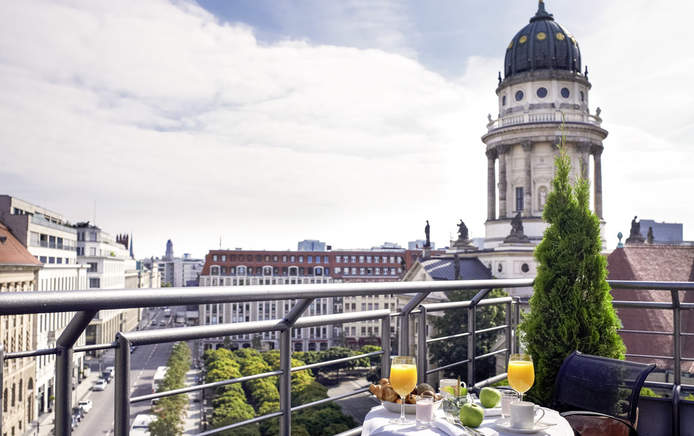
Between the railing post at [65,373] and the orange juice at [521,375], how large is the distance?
270 cm

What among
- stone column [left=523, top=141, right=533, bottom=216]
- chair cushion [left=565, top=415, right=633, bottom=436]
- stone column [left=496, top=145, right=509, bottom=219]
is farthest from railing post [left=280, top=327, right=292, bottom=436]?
stone column [left=496, top=145, right=509, bottom=219]

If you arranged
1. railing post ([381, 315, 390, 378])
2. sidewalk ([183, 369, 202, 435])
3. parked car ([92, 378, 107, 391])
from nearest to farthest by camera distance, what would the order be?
railing post ([381, 315, 390, 378]) → sidewalk ([183, 369, 202, 435]) → parked car ([92, 378, 107, 391])

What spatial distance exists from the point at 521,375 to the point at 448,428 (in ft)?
3.11

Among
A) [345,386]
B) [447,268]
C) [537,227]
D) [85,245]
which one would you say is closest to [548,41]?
[537,227]

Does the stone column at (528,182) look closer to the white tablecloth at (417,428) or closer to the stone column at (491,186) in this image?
the stone column at (491,186)

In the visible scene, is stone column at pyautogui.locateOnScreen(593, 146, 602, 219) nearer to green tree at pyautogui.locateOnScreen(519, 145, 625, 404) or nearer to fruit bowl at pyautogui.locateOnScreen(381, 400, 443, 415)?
green tree at pyautogui.locateOnScreen(519, 145, 625, 404)

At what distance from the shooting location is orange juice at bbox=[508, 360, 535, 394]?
13.1ft

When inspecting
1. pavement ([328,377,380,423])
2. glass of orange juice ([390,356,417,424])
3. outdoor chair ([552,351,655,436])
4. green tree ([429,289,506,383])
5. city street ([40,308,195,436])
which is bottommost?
city street ([40,308,195,436])

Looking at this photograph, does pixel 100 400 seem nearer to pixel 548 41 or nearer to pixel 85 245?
pixel 85 245

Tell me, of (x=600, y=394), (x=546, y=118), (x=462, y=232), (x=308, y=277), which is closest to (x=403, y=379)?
(x=600, y=394)

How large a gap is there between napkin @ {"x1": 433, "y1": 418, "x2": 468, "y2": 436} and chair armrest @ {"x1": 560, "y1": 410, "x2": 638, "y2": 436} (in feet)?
5.41

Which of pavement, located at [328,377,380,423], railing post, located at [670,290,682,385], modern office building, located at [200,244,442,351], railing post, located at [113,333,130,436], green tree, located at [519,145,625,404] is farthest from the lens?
modern office building, located at [200,244,442,351]

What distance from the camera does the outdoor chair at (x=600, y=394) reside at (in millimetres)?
4539

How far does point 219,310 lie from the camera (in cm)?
9381
